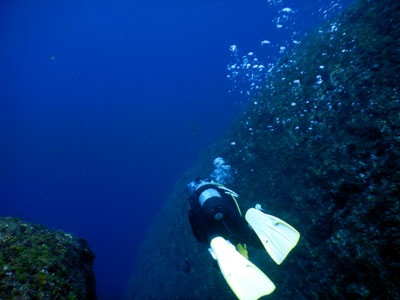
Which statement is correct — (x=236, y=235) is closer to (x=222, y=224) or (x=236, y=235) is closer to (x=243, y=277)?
(x=222, y=224)

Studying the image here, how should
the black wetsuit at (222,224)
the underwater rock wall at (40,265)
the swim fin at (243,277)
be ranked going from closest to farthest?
the underwater rock wall at (40,265) < the swim fin at (243,277) < the black wetsuit at (222,224)

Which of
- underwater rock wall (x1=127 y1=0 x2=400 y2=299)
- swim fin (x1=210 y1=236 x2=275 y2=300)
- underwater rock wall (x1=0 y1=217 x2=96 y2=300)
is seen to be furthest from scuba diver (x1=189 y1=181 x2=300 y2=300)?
underwater rock wall (x1=0 y1=217 x2=96 y2=300)

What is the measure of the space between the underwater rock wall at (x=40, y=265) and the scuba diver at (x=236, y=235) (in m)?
1.85

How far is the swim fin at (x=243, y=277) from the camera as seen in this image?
208 centimetres

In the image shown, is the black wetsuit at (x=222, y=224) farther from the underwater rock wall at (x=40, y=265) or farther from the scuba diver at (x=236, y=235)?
the underwater rock wall at (x=40, y=265)

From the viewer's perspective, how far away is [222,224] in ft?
9.48

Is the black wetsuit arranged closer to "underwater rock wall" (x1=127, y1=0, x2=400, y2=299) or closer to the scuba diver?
the scuba diver

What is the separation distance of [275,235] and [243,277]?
75 centimetres

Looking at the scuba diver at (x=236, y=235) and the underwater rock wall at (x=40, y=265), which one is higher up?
the underwater rock wall at (x=40, y=265)

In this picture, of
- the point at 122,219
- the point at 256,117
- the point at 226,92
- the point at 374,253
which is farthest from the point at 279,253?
the point at 122,219

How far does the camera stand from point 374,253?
7.53 ft

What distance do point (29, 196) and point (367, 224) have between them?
105385 millimetres

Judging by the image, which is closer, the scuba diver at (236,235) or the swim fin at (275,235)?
the scuba diver at (236,235)

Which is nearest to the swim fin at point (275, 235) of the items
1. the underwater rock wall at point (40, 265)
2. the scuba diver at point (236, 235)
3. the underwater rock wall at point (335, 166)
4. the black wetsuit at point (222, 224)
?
the scuba diver at point (236, 235)
